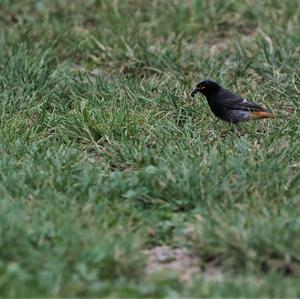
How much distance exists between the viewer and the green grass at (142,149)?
5793 millimetres

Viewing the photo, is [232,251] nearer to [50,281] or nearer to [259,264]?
[259,264]

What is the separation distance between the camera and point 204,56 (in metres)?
10.4

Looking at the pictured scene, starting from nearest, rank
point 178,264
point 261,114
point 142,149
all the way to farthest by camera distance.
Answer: point 178,264 → point 142,149 → point 261,114

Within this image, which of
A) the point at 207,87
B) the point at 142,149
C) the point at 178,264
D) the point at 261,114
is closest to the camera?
the point at 178,264

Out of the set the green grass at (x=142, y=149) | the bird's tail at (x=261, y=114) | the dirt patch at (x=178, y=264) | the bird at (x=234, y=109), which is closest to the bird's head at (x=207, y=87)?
the bird at (x=234, y=109)

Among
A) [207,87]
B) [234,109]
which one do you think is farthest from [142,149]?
[207,87]

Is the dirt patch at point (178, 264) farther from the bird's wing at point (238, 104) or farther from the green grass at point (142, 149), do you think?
the bird's wing at point (238, 104)

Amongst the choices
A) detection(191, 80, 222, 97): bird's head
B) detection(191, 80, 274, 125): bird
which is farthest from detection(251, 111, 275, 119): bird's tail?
detection(191, 80, 222, 97): bird's head

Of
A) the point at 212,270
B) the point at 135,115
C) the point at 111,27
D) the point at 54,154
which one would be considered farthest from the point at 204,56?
the point at 212,270

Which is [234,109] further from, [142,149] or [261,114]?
[142,149]

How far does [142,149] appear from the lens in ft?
25.4

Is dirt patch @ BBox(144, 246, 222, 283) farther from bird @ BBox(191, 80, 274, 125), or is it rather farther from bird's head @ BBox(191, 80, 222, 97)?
bird's head @ BBox(191, 80, 222, 97)

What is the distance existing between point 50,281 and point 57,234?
514 millimetres

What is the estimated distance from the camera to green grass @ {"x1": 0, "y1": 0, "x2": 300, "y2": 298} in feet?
19.0
